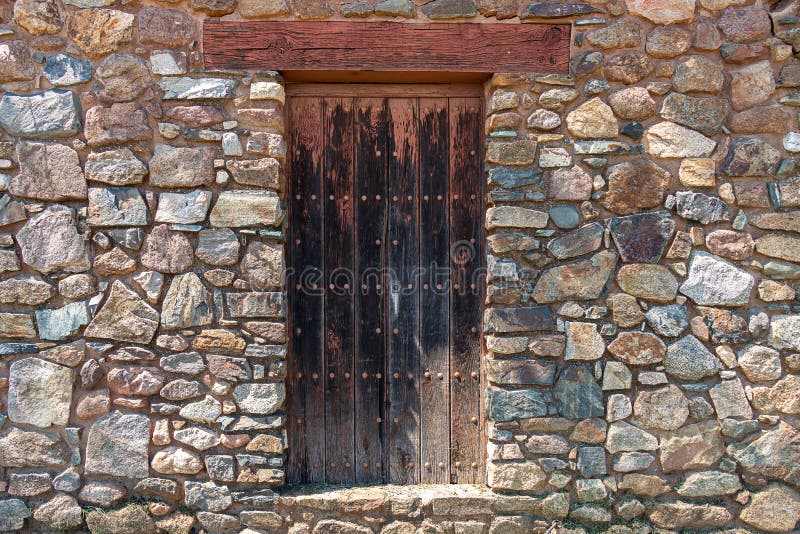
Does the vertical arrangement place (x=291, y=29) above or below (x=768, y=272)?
above

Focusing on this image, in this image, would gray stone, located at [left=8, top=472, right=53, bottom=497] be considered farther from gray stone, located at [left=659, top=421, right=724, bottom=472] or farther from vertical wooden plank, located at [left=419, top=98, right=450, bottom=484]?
gray stone, located at [left=659, top=421, right=724, bottom=472]

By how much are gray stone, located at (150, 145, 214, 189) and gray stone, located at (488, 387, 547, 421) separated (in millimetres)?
1622

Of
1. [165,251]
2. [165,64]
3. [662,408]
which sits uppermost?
[165,64]

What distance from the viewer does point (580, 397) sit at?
2.68 m

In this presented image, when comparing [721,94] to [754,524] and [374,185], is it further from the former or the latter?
[754,524]

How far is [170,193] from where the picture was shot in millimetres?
2662

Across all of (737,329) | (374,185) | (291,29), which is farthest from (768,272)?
(291,29)

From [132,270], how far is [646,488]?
248cm

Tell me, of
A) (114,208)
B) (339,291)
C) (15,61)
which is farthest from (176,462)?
(15,61)

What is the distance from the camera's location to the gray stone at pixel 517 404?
8.80 feet

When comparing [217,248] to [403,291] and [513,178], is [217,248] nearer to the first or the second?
[403,291]

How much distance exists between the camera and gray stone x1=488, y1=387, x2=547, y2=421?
8.80 ft

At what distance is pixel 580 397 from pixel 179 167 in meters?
2.05

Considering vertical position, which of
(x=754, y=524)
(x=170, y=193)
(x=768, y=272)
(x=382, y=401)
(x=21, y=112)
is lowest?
(x=754, y=524)
